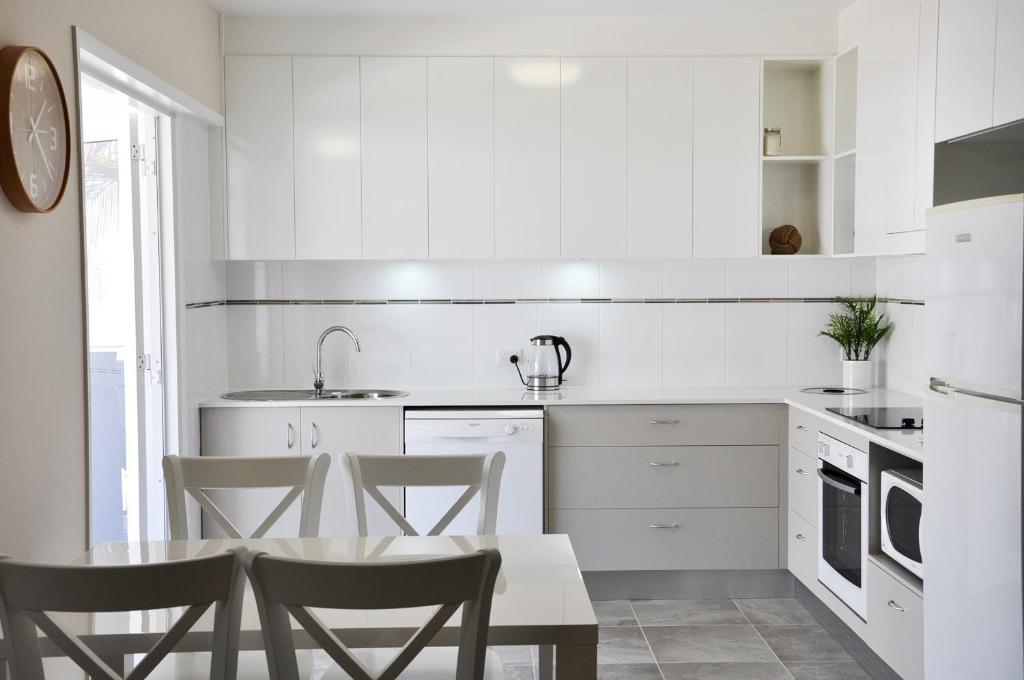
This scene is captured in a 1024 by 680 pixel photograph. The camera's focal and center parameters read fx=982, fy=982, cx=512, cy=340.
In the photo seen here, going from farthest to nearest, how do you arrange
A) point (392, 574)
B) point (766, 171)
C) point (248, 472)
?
point (766, 171)
point (248, 472)
point (392, 574)

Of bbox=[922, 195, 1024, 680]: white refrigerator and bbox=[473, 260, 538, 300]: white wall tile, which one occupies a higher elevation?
bbox=[473, 260, 538, 300]: white wall tile

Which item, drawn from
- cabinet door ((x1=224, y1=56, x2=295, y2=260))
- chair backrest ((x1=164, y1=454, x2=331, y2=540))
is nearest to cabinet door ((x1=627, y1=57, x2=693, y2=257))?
cabinet door ((x1=224, y1=56, x2=295, y2=260))

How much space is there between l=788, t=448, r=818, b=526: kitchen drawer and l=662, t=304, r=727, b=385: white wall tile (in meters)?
0.66

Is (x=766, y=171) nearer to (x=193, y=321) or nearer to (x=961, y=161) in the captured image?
(x=961, y=161)

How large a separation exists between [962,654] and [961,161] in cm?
163

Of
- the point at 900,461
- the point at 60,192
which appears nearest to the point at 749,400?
the point at 900,461

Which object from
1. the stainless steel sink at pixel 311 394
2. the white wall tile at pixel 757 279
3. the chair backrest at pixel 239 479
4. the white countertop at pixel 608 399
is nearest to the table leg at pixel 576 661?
the chair backrest at pixel 239 479

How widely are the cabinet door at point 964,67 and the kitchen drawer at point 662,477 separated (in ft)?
5.24

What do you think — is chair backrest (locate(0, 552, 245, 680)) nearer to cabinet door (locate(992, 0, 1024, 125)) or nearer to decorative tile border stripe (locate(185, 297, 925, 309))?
cabinet door (locate(992, 0, 1024, 125))

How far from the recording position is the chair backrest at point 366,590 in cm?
158

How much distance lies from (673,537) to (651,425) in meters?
0.49

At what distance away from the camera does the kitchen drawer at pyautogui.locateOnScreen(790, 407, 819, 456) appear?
3832 millimetres

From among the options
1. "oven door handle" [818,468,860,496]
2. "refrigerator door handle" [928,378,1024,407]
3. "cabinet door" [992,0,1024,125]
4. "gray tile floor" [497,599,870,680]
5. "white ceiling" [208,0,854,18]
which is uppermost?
"white ceiling" [208,0,854,18]

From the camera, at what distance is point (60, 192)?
266cm
